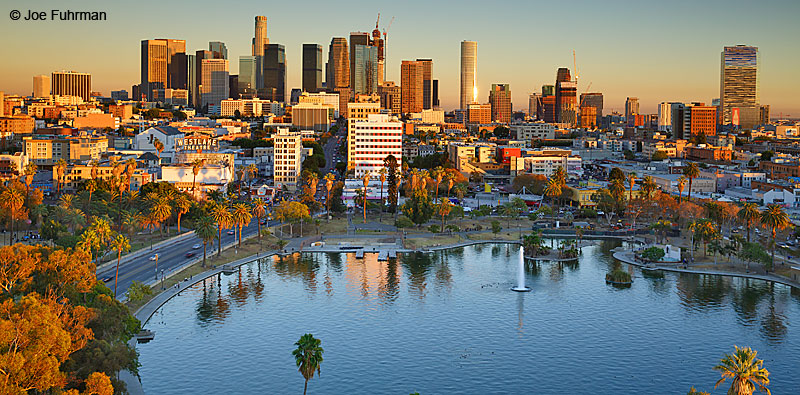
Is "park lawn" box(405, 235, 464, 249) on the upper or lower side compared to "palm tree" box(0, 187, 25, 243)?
lower

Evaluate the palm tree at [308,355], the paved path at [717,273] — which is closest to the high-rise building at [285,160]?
the paved path at [717,273]

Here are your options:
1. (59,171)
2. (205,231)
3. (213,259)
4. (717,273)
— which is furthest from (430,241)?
(59,171)

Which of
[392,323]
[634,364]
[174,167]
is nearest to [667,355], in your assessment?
[634,364]

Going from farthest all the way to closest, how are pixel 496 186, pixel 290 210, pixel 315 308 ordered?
pixel 496 186
pixel 290 210
pixel 315 308

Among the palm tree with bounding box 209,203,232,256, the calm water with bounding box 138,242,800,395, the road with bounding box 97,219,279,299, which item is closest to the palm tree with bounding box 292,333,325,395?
the calm water with bounding box 138,242,800,395

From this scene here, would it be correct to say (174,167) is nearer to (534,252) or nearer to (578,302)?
(534,252)

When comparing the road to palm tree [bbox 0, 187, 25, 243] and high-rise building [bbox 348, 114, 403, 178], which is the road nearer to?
palm tree [bbox 0, 187, 25, 243]

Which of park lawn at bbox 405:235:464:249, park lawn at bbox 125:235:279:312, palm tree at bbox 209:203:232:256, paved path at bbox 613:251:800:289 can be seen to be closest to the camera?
park lawn at bbox 125:235:279:312
